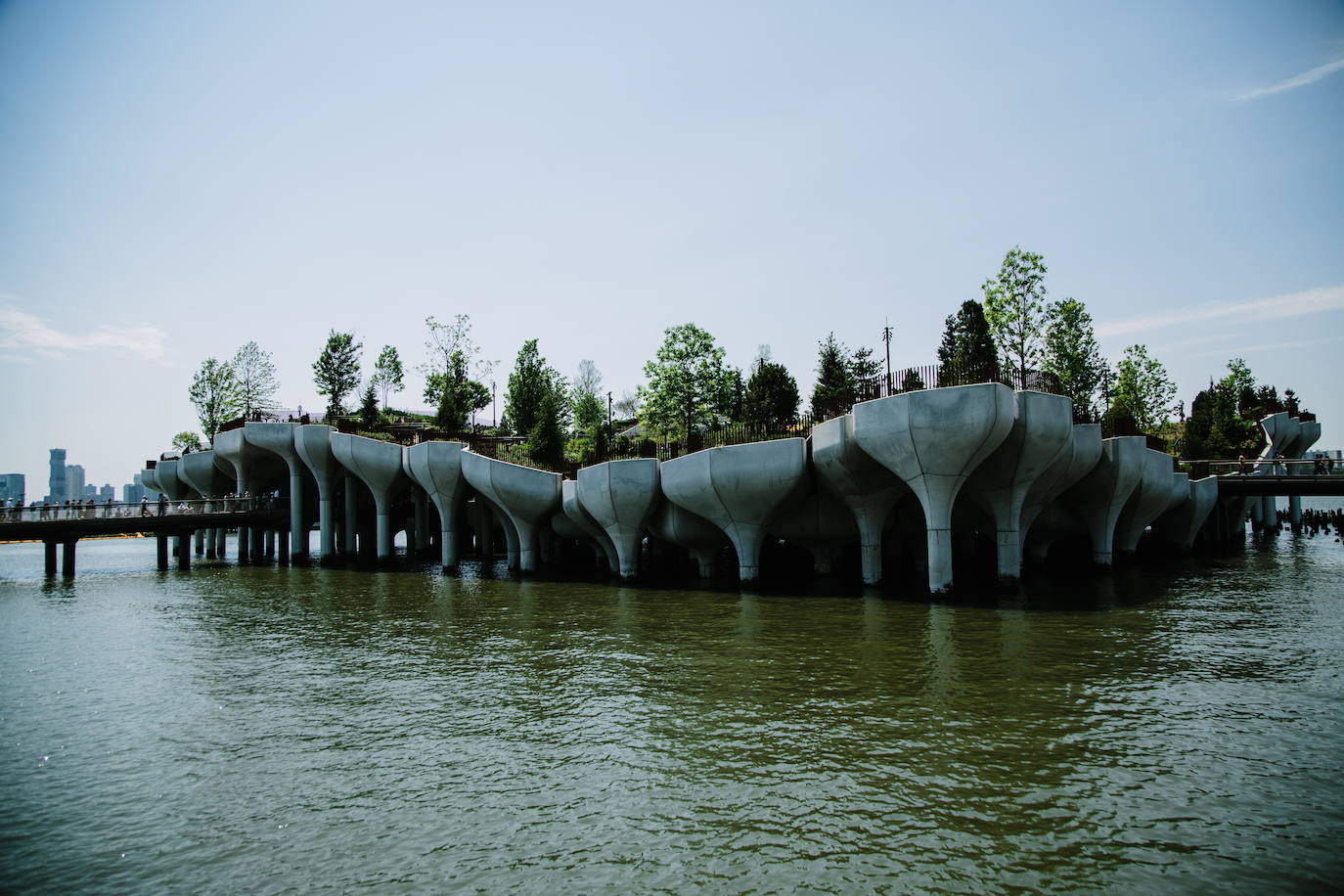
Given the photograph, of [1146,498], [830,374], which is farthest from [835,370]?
[1146,498]

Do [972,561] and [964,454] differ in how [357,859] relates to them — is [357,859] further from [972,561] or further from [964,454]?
[972,561]

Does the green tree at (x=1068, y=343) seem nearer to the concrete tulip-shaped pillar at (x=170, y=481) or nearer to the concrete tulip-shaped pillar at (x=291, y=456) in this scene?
the concrete tulip-shaped pillar at (x=291, y=456)

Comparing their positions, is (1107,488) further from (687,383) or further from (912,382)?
(687,383)

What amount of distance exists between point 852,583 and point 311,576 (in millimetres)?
28969

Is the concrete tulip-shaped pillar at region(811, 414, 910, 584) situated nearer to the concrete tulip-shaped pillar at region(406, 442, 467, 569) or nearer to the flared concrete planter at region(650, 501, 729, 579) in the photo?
the flared concrete planter at region(650, 501, 729, 579)

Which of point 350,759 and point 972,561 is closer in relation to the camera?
point 350,759

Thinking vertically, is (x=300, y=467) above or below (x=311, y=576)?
above

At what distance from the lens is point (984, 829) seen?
320 inches

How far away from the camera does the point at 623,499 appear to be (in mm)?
32625

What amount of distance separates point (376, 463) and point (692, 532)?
65.3 ft

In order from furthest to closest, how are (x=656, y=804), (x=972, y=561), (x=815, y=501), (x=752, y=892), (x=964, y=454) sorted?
(x=972, y=561) → (x=815, y=501) → (x=964, y=454) → (x=656, y=804) → (x=752, y=892)

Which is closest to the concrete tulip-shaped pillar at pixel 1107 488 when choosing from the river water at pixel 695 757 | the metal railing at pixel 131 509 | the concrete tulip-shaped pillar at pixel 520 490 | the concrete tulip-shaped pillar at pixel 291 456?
the river water at pixel 695 757

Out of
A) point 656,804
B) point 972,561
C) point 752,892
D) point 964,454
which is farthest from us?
point 972,561

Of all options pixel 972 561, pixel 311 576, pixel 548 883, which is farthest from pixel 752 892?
pixel 311 576
